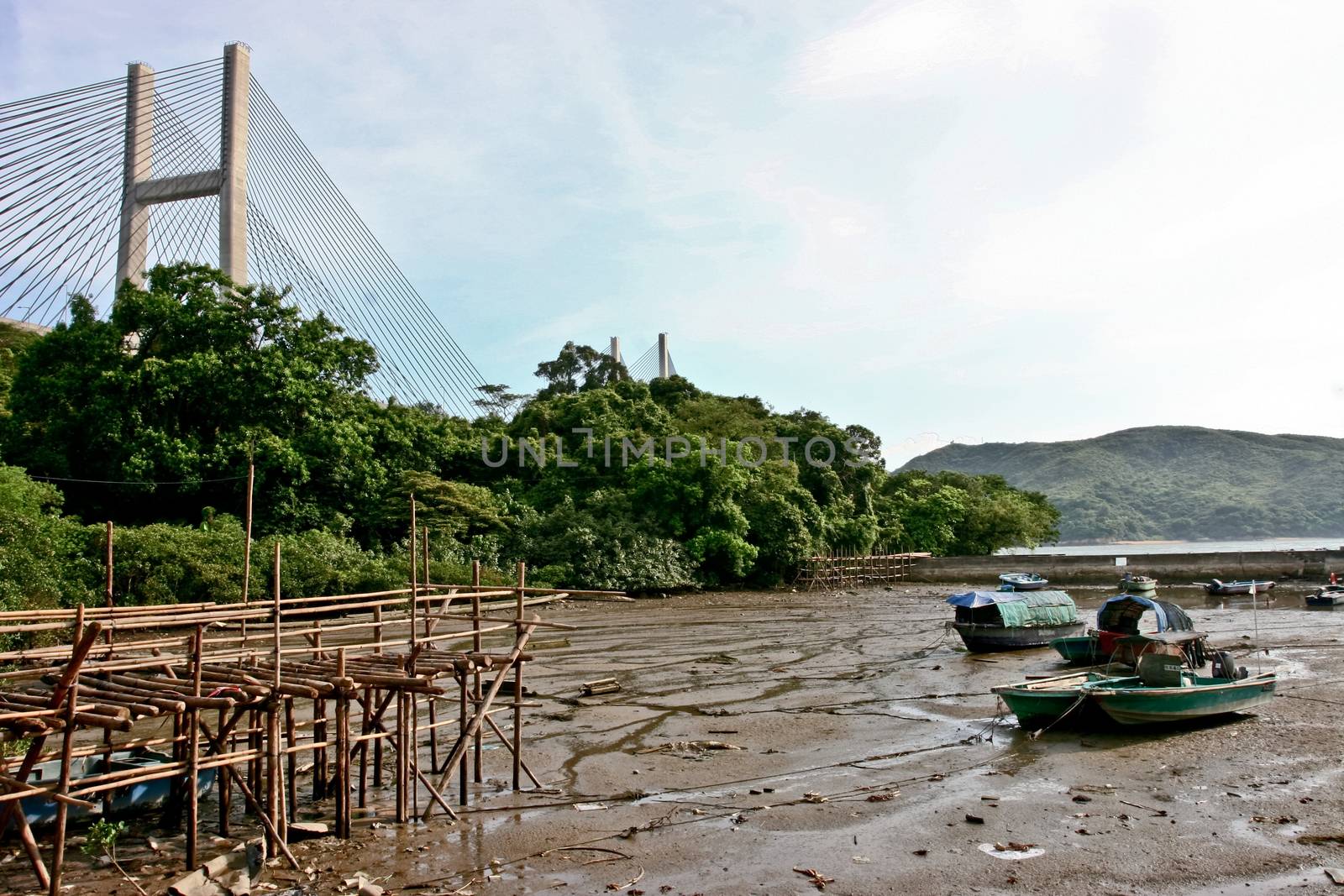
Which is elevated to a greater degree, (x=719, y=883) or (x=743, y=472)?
(x=743, y=472)

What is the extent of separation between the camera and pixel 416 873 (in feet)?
32.8

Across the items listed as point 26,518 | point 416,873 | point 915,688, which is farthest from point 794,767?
point 26,518

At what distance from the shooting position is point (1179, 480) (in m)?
155

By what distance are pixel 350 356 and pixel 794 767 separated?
96.2 ft

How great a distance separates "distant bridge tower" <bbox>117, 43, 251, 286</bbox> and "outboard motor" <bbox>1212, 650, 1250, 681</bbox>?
2946 cm

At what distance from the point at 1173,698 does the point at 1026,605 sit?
37.4 ft

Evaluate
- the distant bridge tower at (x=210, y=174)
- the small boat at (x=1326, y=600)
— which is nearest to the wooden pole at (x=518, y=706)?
the distant bridge tower at (x=210, y=174)

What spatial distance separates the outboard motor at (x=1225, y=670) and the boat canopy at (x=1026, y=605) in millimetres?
8716

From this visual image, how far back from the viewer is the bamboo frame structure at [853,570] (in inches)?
2007

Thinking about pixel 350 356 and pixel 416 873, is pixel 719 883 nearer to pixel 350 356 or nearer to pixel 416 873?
pixel 416 873

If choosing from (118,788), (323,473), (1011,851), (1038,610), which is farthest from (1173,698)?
(323,473)

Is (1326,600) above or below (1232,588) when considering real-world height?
below

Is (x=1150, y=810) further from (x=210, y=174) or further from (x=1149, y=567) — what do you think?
(x=1149, y=567)

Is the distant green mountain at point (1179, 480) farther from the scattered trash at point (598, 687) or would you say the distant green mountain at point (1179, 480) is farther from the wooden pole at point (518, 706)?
the wooden pole at point (518, 706)
